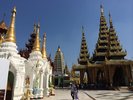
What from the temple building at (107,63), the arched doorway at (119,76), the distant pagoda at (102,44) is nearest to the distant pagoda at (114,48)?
the temple building at (107,63)

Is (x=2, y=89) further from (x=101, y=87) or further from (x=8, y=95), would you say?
(x=101, y=87)

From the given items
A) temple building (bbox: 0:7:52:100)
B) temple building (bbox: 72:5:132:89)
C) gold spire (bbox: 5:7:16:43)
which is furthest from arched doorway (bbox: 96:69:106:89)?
gold spire (bbox: 5:7:16:43)

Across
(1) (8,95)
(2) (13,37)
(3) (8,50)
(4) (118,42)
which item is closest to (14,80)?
(1) (8,95)

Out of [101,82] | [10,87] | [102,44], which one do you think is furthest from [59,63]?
[10,87]

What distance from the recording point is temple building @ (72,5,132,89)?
2992 centimetres

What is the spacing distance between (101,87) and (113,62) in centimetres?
560

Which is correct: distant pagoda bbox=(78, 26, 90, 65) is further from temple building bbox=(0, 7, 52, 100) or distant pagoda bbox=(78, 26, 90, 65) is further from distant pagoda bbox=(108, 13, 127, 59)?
temple building bbox=(0, 7, 52, 100)

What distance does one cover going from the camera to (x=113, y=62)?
29.6 meters

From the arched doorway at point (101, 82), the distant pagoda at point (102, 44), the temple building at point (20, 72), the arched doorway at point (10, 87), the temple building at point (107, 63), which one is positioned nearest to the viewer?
the arched doorway at point (10, 87)

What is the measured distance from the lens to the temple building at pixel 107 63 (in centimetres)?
2992

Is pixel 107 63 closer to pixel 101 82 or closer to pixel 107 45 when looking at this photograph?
pixel 101 82

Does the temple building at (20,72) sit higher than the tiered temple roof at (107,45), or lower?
lower

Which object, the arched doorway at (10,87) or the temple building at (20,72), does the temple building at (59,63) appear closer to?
the temple building at (20,72)

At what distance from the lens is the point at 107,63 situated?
29.6 meters
